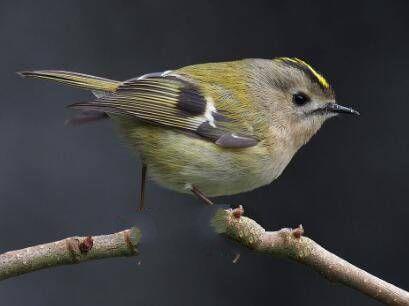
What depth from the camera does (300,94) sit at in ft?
7.20

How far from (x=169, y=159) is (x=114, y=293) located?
1023 mm

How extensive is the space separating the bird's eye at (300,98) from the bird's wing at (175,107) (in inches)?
7.8

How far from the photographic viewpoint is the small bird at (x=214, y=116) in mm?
1985

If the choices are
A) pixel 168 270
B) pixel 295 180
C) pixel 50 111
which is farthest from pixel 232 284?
pixel 50 111

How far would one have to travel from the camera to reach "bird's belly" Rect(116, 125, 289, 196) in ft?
6.48

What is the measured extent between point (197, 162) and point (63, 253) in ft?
1.37

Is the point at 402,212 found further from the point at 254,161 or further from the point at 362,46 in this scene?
the point at 254,161

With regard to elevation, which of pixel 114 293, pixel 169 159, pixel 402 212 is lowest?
pixel 114 293

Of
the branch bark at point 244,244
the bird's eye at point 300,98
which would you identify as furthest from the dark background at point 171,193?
the branch bark at point 244,244

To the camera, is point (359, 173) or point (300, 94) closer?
point (300, 94)

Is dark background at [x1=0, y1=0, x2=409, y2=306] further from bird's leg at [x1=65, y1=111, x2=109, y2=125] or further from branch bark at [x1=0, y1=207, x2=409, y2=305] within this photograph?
branch bark at [x1=0, y1=207, x2=409, y2=305]

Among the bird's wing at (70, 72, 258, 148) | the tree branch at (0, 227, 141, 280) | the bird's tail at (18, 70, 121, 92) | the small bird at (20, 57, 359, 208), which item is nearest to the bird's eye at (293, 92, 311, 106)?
the small bird at (20, 57, 359, 208)

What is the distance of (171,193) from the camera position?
277cm

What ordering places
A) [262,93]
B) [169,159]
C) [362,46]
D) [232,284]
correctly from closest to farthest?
1. [169,159]
2. [262,93]
3. [232,284]
4. [362,46]
